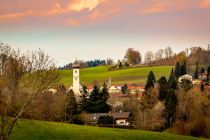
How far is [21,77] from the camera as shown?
23047 mm

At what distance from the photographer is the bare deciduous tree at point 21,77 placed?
22312 millimetres

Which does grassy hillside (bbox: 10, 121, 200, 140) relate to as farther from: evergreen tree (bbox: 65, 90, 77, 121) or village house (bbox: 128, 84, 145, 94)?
village house (bbox: 128, 84, 145, 94)

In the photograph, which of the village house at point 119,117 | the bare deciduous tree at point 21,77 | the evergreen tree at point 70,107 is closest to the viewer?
the bare deciduous tree at point 21,77

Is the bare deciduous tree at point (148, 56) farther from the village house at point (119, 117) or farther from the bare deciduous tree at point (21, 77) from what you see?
the bare deciduous tree at point (21, 77)

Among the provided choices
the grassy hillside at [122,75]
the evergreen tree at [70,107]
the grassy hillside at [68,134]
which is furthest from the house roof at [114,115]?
the grassy hillside at [122,75]

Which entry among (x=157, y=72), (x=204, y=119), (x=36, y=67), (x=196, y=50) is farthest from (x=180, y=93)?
(x=196, y=50)

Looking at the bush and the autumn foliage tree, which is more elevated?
the autumn foliage tree

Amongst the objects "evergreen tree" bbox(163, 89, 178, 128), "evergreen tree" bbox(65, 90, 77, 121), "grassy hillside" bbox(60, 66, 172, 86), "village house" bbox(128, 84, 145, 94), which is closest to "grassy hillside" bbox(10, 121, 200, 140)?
"evergreen tree" bbox(65, 90, 77, 121)

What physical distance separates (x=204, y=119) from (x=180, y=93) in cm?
1367

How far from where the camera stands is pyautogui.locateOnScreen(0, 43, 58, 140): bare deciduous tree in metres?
22.3

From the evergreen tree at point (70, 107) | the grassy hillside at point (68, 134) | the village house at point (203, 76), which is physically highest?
the village house at point (203, 76)

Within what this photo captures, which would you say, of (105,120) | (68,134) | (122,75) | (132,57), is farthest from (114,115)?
(132,57)

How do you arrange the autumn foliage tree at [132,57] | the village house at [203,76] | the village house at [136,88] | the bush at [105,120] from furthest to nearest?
the autumn foliage tree at [132,57]
the village house at [203,76]
the village house at [136,88]
the bush at [105,120]

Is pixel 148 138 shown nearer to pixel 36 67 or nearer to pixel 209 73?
pixel 36 67
